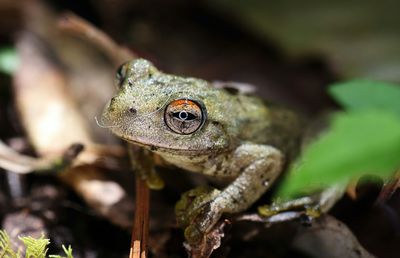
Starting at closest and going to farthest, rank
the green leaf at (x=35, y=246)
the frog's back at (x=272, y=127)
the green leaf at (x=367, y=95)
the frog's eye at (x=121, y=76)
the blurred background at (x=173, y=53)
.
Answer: the green leaf at (x=367, y=95), the green leaf at (x=35, y=246), the frog's eye at (x=121, y=76), the frog's back at (x=272, y=127), the blurred background at (x=173, y=53)

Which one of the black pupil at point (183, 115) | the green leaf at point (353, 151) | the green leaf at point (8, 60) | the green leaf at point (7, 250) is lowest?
the green leaf at point (353, 151)

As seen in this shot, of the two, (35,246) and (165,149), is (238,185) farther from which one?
(35,246)

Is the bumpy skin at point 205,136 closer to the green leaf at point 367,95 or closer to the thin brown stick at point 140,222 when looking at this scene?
the thin brown stick at point 140,222

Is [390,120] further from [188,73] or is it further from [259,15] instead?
[259,15]

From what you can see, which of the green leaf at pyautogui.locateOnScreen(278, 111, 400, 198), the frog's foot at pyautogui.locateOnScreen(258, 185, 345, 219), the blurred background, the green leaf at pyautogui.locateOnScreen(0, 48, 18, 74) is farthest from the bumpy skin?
the green leaf at pyautogui.locateOnScreen(0, 48, 18, 74)

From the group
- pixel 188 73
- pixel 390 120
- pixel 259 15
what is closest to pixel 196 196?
pixel 390 120

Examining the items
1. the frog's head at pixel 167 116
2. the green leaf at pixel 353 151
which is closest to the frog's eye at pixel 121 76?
the frog's head at pixel 167 116
